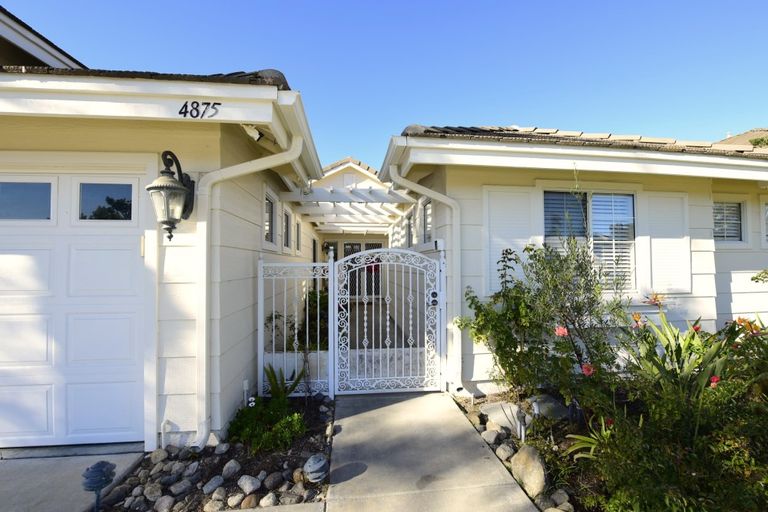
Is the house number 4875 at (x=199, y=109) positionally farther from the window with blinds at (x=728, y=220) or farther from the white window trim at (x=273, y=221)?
the window with blinds at (x=728, y=220)

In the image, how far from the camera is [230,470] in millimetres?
2691

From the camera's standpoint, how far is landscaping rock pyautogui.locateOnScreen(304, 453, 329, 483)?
2.50 metres

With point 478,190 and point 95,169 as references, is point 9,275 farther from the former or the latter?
point 478,190

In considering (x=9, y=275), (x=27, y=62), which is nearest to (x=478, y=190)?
(x=9, y=275)

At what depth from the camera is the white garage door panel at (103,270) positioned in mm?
3031

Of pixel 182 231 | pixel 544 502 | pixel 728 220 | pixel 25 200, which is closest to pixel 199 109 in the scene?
pixel 182 231

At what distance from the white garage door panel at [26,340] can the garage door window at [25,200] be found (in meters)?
0.94

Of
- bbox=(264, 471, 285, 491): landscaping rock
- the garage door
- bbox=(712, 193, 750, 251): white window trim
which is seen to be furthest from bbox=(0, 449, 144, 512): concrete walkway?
bbox=(712, 193, 750, 251): white window trim

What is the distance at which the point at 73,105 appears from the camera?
8.45 ft

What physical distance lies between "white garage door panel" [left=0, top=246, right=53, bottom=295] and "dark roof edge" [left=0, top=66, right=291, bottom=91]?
5.01ft

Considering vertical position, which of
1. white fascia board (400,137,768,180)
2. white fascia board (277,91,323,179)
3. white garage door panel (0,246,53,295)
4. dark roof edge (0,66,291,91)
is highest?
dark roof edge (0,66,291,91)

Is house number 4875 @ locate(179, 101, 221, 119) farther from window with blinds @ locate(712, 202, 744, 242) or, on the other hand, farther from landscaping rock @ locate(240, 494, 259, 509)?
window with blinds @ locate(712, 202, 744, 242)

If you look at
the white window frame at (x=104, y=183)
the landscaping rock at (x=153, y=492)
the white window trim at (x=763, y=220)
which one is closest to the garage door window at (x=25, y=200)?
the white window frame at (x=104, y=183)

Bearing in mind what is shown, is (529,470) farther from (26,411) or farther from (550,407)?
(26,411)
